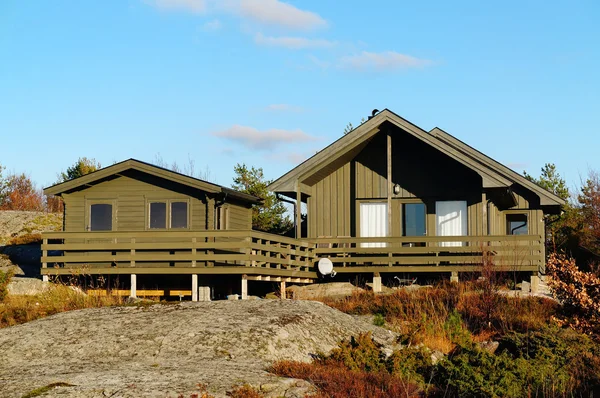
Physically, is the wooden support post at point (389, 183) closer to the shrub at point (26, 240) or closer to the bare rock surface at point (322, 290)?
the bare rock surface at point (322, 290)

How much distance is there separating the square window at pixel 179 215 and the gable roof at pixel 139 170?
87cm

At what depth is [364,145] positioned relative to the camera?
28938 millimetres

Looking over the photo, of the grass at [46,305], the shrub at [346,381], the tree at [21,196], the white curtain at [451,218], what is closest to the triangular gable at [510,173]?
the white curtain at [451,218]

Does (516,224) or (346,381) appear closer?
(346,381)

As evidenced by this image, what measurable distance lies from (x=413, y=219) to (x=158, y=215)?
8766mm

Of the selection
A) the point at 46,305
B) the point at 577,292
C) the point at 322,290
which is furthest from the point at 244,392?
the point at 322,290

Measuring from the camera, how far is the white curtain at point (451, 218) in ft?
93.8

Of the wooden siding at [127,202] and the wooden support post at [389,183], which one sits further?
the wooden support post at [389,183]

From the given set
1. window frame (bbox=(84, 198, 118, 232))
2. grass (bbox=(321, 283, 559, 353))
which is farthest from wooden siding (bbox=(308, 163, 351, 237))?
window frame (bbox=(84, 198, 118, 232))

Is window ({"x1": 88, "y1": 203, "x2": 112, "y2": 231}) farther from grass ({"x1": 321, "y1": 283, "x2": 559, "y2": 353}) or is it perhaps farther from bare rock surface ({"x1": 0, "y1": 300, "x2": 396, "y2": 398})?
bare rock surface ({"x1": 0, "y1": 300, "x2": 396, "y2": 398})

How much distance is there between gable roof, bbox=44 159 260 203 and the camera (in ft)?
86.5

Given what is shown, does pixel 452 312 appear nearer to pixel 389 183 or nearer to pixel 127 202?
pixel 389 183

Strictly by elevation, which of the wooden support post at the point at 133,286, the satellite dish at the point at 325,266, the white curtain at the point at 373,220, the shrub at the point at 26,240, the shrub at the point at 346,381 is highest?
the white curtain at the point at 373,220

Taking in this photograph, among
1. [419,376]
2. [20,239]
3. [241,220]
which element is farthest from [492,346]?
[20,239]
